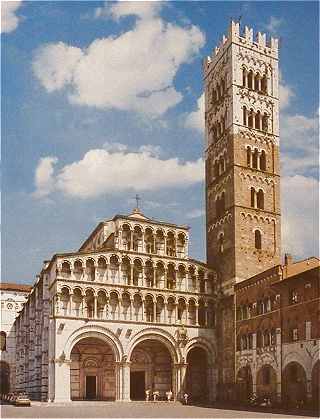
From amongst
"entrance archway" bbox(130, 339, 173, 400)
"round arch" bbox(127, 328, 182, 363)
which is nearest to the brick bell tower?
"round arch" bbox(127, 328, 182, 363)

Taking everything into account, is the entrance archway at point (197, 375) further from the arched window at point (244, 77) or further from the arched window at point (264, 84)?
the arched window at point (264, 84)

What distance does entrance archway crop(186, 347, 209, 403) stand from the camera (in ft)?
167

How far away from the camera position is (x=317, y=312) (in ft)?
122

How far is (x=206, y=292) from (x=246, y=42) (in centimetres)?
2306

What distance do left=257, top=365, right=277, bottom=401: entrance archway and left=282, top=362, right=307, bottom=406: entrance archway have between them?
1.28 meters

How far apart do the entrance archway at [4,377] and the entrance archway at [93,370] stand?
27.8 meters

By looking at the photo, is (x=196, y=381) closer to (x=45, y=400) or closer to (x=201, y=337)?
(x=201, y=337)

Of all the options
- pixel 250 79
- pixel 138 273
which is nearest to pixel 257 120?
pixel 250 79

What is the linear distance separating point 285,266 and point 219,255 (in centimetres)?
1044

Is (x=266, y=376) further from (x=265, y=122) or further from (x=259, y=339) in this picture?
(x=265, y=122)

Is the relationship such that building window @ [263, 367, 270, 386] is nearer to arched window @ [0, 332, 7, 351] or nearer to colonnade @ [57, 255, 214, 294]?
colonnade @ [57, 255, 214, 294]

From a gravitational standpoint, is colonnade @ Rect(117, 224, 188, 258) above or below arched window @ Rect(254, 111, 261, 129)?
below

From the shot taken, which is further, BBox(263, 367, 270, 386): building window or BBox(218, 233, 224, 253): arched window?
BBox(218, 233, 224, 253): arched window

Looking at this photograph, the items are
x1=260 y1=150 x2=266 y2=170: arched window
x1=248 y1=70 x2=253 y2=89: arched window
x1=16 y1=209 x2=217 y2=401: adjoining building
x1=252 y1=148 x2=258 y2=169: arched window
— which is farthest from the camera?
x1=248 y1=70 x2=253 y2=89: arched window
